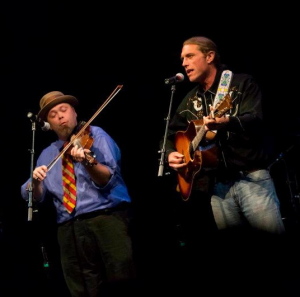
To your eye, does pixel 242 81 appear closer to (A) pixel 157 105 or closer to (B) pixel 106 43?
(A) pixel 157 105

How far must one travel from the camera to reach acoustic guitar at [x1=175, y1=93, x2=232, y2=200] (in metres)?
3.03

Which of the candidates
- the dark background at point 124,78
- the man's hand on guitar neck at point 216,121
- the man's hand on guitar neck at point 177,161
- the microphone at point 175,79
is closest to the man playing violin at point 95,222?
the man's hand on guitar neck at point 177,161

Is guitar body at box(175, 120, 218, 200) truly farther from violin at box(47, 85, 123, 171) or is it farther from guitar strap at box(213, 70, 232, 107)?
violin at box(47, 85, 123, 171)

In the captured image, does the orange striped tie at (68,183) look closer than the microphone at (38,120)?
No

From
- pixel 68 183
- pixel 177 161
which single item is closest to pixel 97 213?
pixel 68 183

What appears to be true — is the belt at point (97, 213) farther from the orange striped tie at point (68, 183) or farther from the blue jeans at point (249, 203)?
the blue jeans at point (249, 203)

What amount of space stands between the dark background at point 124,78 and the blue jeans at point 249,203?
1617mm

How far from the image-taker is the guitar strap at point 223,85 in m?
3.24

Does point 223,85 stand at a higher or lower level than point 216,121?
higher

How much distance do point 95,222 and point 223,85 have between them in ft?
4.64

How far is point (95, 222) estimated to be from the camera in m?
3.66

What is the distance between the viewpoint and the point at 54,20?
5238 mm

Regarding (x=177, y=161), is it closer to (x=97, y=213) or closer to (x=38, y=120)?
(x=97, y=213)

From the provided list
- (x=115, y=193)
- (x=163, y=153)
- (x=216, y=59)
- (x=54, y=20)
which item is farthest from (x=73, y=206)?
(x=54, y=20)
